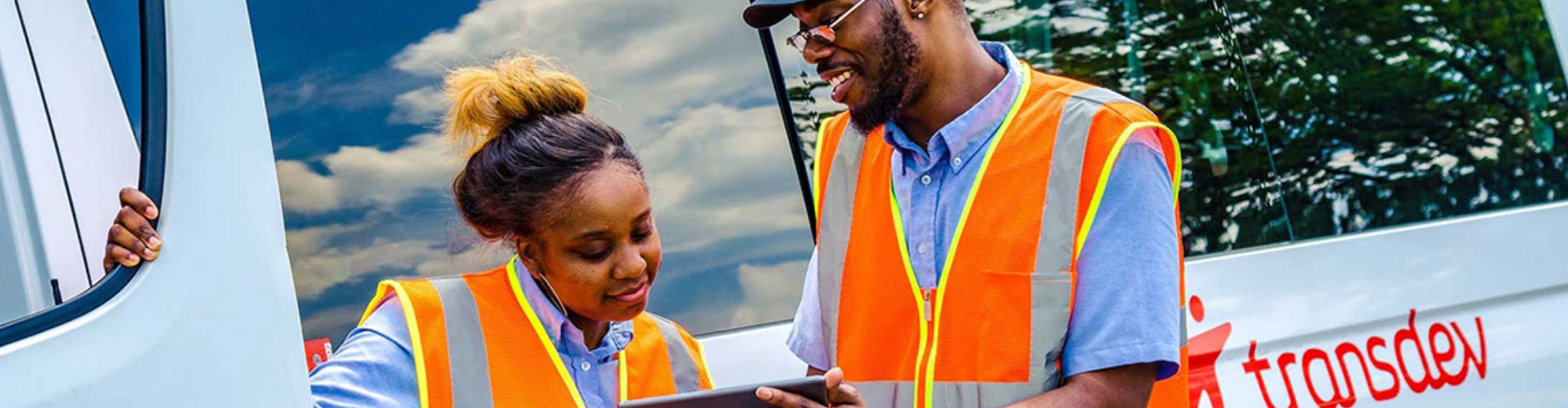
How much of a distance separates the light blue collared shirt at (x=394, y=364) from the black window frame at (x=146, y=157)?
0.37 m

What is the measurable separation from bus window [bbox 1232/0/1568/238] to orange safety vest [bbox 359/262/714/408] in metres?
1.50

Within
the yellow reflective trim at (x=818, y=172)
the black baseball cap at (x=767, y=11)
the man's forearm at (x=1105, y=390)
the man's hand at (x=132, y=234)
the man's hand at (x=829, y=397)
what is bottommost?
the man's forearm at (x=1105, y=390)

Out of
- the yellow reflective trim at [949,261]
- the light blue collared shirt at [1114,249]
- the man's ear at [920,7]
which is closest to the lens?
the light blue collared shirt at [1114,249]

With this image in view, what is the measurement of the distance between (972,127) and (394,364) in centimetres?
83

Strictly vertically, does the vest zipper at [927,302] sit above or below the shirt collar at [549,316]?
below

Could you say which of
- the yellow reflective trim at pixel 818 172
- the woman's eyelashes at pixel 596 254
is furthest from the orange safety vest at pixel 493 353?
the yellow reflective trim at pixel 818 172

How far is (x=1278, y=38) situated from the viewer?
3.31m

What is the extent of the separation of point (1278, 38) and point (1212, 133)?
0.93ft

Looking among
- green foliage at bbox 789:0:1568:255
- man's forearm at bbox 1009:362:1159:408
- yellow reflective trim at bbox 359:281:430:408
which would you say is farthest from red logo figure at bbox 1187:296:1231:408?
yellow reflective trim at bbox 359:281:430:408

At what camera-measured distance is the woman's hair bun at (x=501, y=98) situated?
2.23 meters

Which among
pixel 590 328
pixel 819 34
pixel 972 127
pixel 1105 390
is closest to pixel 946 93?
pixel 972 127

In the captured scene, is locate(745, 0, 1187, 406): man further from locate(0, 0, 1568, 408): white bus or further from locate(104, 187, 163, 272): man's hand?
locate(104, 187, 163, 272): man's hand

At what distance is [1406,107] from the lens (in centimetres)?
345

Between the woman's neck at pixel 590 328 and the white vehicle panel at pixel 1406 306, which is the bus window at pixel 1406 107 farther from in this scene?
the woman's neck at pixel 590 328
